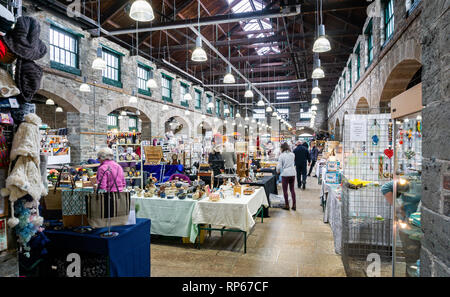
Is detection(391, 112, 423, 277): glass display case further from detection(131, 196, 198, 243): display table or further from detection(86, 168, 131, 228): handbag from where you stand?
detection(131, 196, 198, 243): display table

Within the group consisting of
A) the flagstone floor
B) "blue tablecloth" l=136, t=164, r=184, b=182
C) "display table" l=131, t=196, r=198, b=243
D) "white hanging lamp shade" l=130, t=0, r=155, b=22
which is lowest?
the flagstone floor

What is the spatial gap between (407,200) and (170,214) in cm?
328

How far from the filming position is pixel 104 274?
2.39 m

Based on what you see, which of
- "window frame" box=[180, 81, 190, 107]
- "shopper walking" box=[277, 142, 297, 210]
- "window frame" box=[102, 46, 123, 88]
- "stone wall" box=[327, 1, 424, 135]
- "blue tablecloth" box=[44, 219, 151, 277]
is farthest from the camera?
"window frame" box=[180, 81, 190, 107]

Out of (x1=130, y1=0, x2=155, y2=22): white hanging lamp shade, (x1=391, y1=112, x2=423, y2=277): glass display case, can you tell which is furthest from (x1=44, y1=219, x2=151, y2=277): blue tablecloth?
(x1=130, y1=0, x2=155, y2=22): white hanging lamp shade

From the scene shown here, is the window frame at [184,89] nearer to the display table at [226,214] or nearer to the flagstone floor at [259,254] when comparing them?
the flagstone floor at [259,254]

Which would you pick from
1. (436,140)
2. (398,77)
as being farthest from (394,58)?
(436,140)

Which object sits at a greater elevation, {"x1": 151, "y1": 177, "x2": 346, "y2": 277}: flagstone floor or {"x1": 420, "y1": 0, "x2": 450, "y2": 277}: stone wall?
{"x1": 420, "y1": 0, "x2": 450, "y2": 277}: stone wall

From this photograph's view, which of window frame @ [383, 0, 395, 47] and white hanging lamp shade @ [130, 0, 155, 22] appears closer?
white hanging lamp shade @ [130, 0, 155, 22]

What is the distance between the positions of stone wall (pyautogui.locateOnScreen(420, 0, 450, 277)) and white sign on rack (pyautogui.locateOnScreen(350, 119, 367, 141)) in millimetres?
2499

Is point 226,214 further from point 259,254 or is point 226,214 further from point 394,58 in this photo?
point 394,58

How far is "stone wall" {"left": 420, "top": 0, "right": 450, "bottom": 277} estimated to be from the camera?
108 centimetres

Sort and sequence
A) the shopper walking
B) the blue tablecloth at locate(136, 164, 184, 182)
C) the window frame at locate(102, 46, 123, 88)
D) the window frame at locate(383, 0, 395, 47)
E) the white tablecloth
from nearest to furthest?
the white tablecloth → the shopper walking → the window frame at locate(383, 0, 395, 47) → the blue tablecloth at locate(136, 164, 184, 182) → the window frame at locate(102, 46, 123, 88)

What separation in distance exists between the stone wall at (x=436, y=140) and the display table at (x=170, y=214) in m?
3.34
